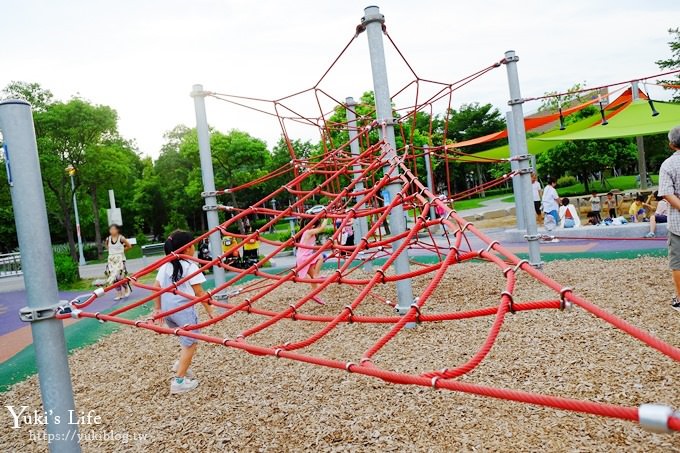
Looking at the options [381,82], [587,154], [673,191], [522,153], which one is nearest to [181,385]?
[381,82]

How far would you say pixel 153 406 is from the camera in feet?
9.61

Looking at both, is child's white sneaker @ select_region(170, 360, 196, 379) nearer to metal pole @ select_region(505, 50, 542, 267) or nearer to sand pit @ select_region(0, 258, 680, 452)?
sand pit @ select_region(0, 258, 680, 452)

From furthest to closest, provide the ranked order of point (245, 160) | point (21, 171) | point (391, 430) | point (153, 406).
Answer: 1. point (245, 160)
2. point (153, 406)
3. point (391, 430)
4. point (21, 171)

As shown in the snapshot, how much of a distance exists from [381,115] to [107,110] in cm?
1463

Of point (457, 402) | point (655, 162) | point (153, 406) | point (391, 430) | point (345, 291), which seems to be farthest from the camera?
point (655, 162)

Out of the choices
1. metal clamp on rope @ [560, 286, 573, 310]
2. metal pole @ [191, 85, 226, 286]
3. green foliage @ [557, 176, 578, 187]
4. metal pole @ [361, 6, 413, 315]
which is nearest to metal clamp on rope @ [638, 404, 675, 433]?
metal clamp on rope @ [560, 286, 573, 310]

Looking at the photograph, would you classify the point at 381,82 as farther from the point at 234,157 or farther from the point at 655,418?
the point at 234,157

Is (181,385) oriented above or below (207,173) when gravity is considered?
below

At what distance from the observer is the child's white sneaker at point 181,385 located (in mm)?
3076

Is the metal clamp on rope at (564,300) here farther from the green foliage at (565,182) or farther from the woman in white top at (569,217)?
the green foliage at (565,182)

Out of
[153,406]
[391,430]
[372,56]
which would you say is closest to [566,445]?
[391,430]

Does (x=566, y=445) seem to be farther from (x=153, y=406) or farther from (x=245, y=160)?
(x=245, y=160)

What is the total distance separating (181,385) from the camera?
309 cm

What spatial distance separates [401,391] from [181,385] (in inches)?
56.2
